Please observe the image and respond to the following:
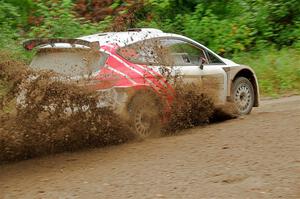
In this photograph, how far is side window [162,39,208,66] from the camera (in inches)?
366

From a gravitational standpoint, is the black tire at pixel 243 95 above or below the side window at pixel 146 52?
below

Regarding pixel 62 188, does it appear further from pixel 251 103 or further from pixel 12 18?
pixel 12 18

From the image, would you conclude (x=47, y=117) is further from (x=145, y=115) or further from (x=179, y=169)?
(x=179, y=169)

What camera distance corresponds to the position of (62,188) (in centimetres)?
614

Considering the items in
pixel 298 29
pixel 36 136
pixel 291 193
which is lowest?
pixel 291 193

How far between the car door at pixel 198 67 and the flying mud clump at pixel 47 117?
1.65 metres

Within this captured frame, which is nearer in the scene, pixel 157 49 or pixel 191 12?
pixel 157 49

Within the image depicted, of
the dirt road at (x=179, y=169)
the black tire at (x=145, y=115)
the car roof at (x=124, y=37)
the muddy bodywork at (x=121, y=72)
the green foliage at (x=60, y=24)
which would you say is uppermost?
the green foliage at (x=60, y=24)

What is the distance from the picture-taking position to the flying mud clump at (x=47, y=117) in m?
7.38

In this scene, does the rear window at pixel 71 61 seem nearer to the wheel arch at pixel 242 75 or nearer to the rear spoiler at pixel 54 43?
the rear spoiler at pixel 54 43

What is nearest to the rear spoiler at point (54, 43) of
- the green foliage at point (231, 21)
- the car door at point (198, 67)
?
the car door at point (198, 67)

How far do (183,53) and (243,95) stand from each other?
167 centimetres

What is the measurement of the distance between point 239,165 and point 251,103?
4226 millimetres

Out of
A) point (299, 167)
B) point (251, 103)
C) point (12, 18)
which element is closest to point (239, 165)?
point (299, 167)
